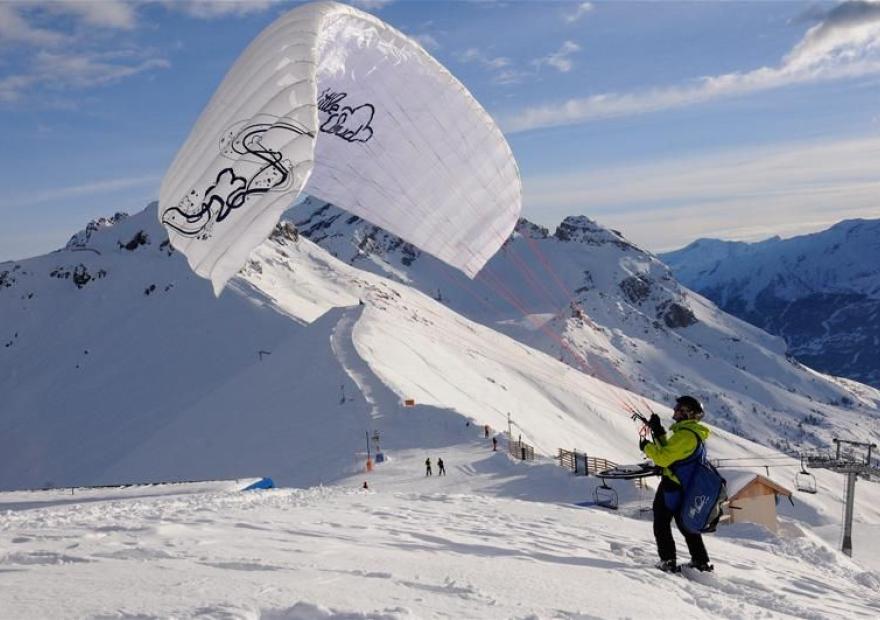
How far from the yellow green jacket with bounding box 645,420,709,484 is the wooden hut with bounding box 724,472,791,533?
18.2 meters

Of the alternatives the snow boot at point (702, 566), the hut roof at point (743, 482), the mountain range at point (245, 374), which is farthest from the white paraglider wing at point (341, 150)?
the hut roof at point (743, 482)

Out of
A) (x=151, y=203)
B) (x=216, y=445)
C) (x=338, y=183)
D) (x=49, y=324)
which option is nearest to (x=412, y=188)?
(x=338, y=183)

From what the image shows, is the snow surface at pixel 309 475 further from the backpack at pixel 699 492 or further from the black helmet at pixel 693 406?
the black helmet at pixel 693 406

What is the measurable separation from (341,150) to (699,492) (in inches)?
299

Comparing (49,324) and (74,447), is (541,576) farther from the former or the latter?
(49,324)

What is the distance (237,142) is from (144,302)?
8352cm

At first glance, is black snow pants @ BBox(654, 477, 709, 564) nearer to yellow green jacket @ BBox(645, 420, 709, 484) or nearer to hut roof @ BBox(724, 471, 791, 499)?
yellow green jacket @ BBox(645, 420, 709, 484)

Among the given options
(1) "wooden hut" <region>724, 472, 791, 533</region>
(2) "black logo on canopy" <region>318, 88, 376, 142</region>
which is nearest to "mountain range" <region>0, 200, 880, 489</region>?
(1) "wooden hut" <region>724, 472, 791, 533</region>

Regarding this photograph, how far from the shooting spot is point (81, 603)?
4.95 m

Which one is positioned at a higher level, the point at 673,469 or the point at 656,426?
the point at 656,426

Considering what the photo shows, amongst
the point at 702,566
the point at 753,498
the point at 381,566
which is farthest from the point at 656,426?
the point at 753,498

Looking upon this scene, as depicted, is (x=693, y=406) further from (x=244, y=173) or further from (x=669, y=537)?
(x=244, y=173)

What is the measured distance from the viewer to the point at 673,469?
320 inches

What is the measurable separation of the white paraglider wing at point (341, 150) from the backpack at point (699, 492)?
197 inches
